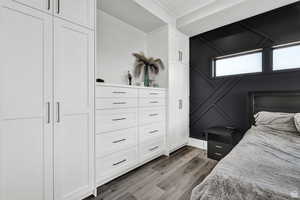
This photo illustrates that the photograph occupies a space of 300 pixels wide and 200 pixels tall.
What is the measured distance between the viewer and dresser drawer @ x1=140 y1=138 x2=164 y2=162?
7.30 feet

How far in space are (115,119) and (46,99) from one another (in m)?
0.81

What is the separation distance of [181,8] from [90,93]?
2.32 metres

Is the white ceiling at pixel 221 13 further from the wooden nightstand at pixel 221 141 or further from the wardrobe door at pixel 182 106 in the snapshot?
the wooden nightstand at pixel 221 141

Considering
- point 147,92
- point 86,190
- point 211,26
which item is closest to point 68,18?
point 147,92

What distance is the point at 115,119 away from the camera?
182 cm

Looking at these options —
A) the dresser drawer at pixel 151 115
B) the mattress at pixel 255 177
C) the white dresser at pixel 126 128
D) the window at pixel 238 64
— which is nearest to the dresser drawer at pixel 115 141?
the white dresser at pixel 126 128

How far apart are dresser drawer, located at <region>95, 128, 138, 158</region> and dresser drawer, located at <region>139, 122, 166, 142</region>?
0.51 feet

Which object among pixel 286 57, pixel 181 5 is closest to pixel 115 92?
pixel 181 5

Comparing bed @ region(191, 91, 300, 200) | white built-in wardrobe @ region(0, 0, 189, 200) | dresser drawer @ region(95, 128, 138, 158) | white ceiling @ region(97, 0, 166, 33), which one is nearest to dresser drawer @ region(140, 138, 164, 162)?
dresser drawer @ region(95, 128, 138, 158)

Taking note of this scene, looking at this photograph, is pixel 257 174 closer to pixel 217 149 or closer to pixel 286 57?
pixel 217 149

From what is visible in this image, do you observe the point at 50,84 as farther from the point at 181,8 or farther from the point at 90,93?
the point at 181,8

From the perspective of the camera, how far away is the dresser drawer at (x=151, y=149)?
2227mm

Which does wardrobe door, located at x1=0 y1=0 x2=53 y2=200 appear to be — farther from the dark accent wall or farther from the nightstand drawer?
the dark accent wall

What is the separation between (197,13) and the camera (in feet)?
→ 8.25
